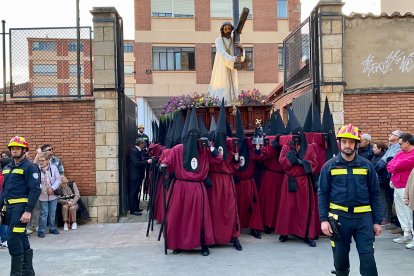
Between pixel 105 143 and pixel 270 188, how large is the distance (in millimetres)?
3931

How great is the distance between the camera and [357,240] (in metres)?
4.75

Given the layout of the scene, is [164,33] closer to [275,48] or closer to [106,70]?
[275,48]

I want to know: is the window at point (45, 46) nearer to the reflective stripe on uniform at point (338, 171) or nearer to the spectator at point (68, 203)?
the spectator at point (68, 203)

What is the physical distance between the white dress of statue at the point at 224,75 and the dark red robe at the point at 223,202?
2.20 m

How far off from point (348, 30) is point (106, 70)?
5.48 m

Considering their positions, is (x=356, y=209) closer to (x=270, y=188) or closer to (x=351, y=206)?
(x=351, y=206)

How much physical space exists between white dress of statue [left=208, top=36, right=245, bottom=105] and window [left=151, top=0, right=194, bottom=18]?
1673cm

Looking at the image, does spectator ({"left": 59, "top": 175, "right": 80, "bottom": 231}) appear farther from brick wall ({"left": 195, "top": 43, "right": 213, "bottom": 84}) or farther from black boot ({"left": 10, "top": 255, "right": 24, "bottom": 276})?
brick wall ({"left": 195, "top": 43, "right": 213, "bottom": 84})

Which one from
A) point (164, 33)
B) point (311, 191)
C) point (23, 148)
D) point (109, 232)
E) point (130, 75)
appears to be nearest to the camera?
point (23, 148)

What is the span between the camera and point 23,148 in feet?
19.1

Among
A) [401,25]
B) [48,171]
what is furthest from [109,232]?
[401,25]

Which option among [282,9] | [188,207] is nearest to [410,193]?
[188,207]

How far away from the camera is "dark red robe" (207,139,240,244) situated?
24.3 ft

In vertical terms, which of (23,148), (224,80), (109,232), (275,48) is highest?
(275,48)
